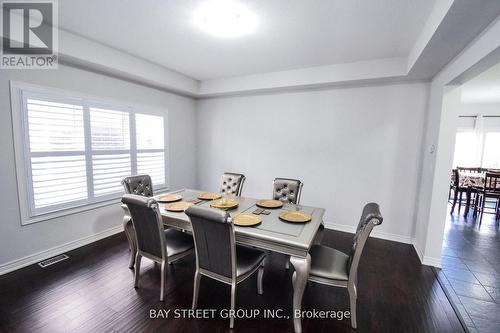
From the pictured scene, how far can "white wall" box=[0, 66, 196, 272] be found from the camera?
225 cm

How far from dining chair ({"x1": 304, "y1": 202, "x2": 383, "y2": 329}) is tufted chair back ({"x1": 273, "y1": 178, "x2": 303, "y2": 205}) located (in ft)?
3.37

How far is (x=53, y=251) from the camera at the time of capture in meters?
2.66

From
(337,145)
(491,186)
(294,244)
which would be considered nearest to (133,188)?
(294,244)

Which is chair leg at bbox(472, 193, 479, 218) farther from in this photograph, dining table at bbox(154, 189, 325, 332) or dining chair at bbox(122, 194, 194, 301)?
dining chair at bbox(122, 194, 194, 301)

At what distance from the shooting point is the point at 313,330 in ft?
5.60

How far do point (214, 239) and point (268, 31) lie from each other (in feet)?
7.07

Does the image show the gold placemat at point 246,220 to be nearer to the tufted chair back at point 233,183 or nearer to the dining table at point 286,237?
the dining table at point 286,237

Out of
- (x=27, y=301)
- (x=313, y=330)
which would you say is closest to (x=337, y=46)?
(x=313, y=330)

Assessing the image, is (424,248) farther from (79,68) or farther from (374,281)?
(79,68)

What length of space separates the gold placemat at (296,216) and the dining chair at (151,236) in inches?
38.6

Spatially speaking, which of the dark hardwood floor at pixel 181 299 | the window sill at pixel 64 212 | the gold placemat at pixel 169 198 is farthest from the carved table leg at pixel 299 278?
the window sill at pixel 64 212

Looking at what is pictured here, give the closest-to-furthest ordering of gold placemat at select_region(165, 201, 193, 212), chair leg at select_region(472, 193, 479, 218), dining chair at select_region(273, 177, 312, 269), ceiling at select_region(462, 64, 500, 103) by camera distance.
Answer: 1. gold placemat at select_region(165, 201, 193, 212)
2. dining chair at select_region(273, 177, 312, 269)
3. ceiling at select_region(462, 64, 500, 103)
4. chair leg at select_region(472, 193, 479, 218)

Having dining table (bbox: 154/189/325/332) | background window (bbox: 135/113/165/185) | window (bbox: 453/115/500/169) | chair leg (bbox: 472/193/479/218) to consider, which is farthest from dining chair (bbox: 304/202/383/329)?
window (bbox: 453/115/500/169)

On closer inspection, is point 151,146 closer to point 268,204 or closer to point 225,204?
point 225,204
